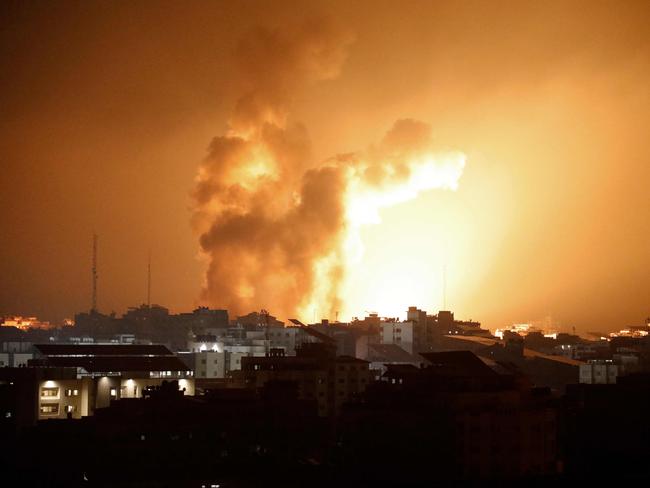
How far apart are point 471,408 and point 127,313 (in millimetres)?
44850

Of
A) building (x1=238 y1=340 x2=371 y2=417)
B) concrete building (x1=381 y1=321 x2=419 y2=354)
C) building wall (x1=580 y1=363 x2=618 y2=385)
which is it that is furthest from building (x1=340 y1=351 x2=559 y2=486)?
concrete building (x1=381 y1=321 x2=419 y2=354)

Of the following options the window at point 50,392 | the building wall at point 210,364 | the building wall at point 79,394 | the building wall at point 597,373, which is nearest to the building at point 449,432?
the building wall at point 79,394

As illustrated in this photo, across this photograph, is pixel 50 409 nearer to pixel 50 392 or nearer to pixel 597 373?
pixel 50 392

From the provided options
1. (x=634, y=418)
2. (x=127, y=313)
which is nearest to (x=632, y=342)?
(x=634, y=418)

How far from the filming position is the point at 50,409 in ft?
119

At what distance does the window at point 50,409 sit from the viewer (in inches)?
1426

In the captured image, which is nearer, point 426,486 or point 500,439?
point 426,486

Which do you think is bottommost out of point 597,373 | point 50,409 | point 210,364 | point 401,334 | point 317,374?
point 50,409

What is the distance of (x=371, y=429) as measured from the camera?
1137 inches

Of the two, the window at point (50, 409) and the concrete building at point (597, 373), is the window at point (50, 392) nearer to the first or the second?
the window at point (50, 409)

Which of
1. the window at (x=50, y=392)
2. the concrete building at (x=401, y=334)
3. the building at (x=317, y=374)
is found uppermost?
the concrete building at (x=401, y=334)

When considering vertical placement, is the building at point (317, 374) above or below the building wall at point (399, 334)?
below

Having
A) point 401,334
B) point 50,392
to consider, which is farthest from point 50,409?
point 401,334

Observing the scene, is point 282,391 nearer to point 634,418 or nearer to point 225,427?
point 225,427
